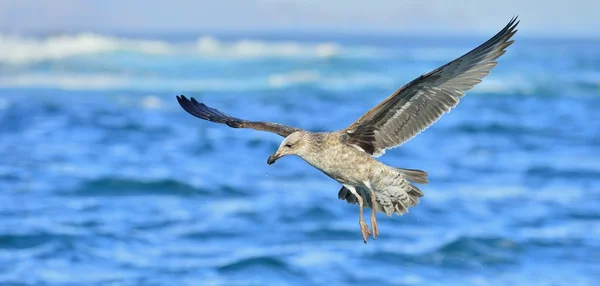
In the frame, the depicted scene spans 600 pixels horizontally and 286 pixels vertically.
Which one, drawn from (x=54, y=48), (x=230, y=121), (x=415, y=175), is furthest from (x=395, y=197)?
(x=54, y=48)

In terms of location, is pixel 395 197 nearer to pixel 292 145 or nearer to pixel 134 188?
pixel 292 145

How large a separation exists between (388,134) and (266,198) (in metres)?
7.51

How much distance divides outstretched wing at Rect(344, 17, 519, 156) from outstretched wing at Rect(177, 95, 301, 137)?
45cm

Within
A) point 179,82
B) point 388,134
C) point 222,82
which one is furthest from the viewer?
point 222,82

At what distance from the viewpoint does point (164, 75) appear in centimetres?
2991

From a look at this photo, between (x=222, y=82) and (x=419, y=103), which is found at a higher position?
(x=222, y=82)

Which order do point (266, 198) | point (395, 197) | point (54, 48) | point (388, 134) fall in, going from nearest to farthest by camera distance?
1. point (388, 134)
2. point (395, 197)
3. point (266, 198)
4. point (54, 48)

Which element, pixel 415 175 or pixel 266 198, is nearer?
pixel 415 175

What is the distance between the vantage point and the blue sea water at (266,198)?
10.5 metres

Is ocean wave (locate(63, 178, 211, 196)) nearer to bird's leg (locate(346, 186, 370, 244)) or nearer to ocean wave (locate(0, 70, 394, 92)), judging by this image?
bird's leg (locate(346, 186, 370, 244))

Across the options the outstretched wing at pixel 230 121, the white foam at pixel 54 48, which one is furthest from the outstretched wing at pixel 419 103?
the white foam at pixel 54 48

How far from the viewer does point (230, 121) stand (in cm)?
603

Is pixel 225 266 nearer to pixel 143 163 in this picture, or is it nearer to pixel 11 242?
pixel 11 242

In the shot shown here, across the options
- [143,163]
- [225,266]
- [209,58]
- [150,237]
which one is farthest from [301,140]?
[209,58]
